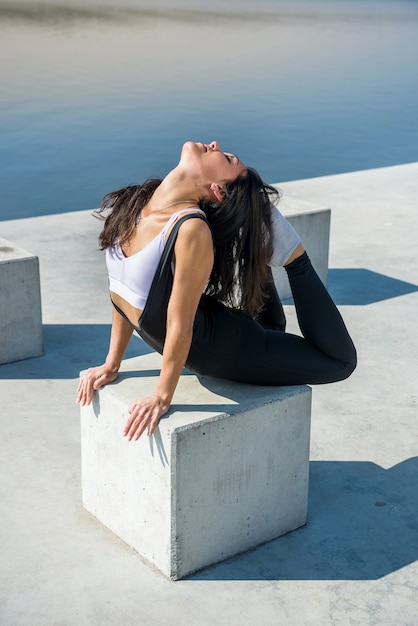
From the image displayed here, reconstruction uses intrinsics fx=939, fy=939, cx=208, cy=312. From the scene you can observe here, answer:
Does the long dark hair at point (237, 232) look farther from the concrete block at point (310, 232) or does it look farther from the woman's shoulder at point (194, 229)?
the concrete block at point (310, 232)

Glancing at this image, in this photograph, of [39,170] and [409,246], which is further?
[39,170]

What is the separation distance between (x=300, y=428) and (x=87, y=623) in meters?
1.15

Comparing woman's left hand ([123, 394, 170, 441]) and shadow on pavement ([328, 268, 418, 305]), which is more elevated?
woman's left hand ([123, 394, 170, 441])

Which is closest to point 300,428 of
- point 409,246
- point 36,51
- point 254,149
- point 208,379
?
point 208,379

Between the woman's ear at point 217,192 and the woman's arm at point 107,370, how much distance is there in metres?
0.70

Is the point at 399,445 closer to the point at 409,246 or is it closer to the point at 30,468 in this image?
the point at 30,468

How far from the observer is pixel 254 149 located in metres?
17.4

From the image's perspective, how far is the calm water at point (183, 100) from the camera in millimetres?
16078

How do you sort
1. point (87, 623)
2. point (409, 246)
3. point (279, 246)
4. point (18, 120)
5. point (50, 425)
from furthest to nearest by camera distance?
point (18, 120)
point (409, 246)
point (50, 425)
point (279, 246)
point (87, 623)

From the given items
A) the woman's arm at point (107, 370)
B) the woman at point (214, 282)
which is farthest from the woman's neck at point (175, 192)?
the woman's arm at point (107, 370)

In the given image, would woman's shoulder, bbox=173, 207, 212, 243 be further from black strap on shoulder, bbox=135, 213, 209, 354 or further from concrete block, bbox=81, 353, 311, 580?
concrete block, bbox=81, 353, 311, 580

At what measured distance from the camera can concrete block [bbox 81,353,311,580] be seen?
3.55 m

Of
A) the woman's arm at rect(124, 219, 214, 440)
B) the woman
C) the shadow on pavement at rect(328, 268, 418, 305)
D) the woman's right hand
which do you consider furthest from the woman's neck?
the shadow on pavement at rect(328, 268, 418, 305)

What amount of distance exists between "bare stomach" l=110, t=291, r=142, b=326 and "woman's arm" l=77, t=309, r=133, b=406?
5.2 inches
